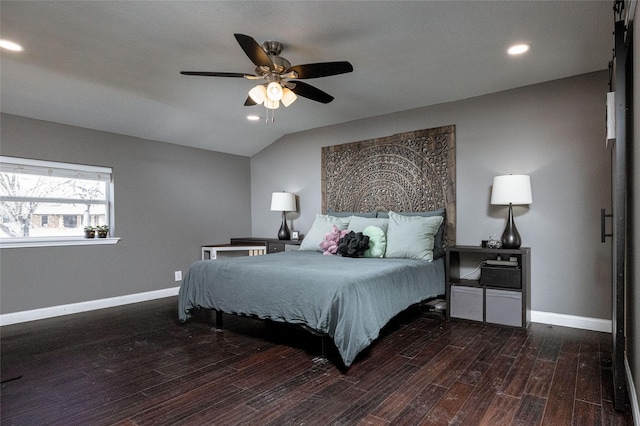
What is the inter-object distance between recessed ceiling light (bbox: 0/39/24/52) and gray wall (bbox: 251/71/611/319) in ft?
12.5

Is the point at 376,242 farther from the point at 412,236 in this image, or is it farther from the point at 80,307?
the point at 80,307

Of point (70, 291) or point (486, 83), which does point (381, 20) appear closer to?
point (486, 83)

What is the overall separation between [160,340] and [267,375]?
125 centimetres

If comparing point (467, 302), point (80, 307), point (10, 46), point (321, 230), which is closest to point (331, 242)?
point (321, 230)

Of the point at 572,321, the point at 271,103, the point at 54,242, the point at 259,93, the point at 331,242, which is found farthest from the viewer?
the point at 331,242

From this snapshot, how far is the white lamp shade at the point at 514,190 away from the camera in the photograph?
330 cm

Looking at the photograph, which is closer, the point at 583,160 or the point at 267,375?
the point at 267,375

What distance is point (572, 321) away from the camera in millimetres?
3293

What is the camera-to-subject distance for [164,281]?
4828 millimetres

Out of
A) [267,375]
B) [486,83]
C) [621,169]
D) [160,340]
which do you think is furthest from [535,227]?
[160,340]

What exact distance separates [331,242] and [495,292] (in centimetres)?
171

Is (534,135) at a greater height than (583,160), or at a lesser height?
greater

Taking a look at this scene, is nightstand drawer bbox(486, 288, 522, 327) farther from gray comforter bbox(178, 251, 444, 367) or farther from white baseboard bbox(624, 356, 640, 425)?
white baseboard bbox(624, 356, 640, 425)

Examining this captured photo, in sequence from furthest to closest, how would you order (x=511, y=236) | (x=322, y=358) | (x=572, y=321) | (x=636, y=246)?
(x=511, y=236) < (x=572, y=321) < (x=322, y=358) < (x=636, y=246)
